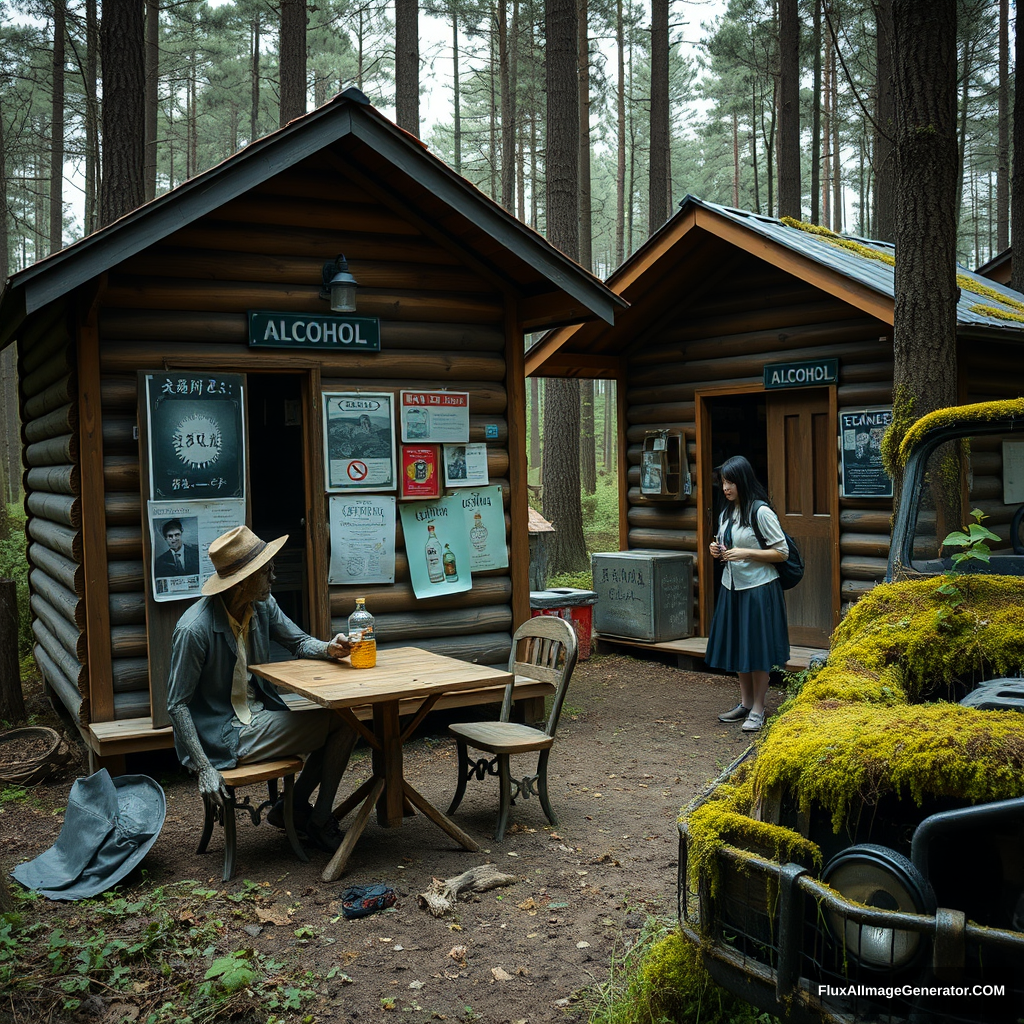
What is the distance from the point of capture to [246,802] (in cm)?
532

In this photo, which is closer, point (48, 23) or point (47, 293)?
point (47, 293)

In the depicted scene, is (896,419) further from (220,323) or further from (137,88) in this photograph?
(137,88)

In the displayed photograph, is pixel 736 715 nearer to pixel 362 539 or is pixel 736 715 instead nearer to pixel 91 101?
pixel 362 539

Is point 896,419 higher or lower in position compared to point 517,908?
higher

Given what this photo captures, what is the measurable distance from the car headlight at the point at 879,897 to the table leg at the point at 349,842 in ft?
10.6

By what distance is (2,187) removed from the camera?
18844mm

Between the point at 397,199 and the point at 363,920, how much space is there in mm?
5316

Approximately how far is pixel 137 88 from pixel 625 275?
231 inches

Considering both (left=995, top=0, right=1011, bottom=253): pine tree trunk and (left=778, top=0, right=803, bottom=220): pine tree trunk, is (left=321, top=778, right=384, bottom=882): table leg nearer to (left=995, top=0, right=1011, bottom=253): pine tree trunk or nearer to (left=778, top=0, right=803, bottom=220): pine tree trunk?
(left=778, top=0, right=803, bottom=220): pine tree trunk

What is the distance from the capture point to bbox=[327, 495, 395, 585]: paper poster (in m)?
7.38

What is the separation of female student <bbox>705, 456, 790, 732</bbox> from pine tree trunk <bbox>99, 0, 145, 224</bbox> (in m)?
Answer: 7.52

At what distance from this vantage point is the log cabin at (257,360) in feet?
21.4

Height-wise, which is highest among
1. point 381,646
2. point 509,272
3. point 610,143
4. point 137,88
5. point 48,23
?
point 610,143

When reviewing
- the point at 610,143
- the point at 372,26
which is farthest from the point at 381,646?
the point at 610,143
